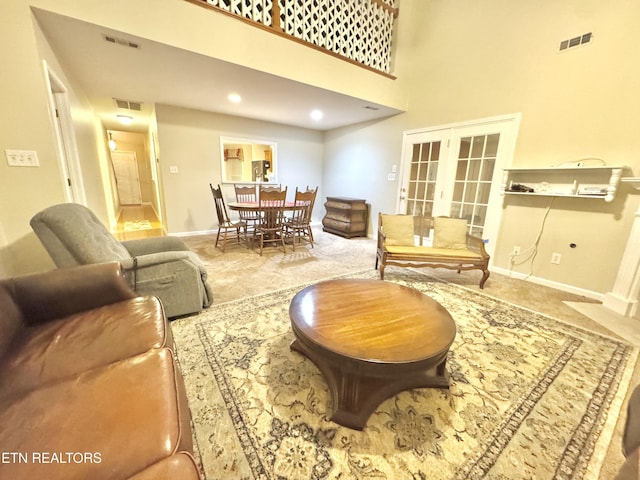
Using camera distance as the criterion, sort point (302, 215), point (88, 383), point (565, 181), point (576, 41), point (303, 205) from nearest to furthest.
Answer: point (88, 383)
point (576, 41)
point (565, 181)
point (303, 205)
point (302, 215)

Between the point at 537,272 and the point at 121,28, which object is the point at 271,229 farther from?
the point at 537,272

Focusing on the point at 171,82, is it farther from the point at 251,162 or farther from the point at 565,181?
the point at 565,181

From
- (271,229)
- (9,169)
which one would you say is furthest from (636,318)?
(9,169)

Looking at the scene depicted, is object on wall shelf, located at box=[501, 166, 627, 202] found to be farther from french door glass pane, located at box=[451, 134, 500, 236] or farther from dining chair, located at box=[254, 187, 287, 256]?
dining chair, located at box=[254, 187, 287, 256]

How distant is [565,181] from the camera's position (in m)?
2.75

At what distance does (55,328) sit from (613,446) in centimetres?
256

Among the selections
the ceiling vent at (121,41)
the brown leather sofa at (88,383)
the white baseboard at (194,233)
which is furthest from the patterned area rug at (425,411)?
the white baseboard at (194,233)

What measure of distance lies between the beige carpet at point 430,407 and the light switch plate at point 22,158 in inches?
65.9

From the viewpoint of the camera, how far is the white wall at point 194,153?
4.54m

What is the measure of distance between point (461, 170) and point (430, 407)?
344 cm

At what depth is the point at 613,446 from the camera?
3.62ft

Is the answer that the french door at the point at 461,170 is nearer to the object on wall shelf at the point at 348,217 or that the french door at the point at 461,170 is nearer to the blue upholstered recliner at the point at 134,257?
the object on wall shelf at the point at 348,217

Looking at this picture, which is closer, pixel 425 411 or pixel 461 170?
pixel 425 411

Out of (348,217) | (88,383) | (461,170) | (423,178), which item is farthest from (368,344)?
(348,217)
